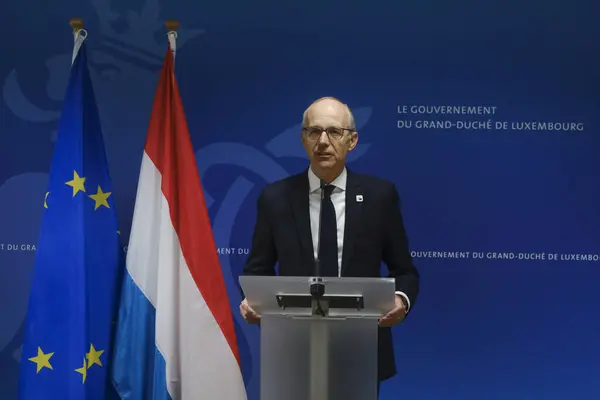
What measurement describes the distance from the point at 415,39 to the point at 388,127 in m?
0.46

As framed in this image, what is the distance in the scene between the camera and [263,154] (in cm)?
346

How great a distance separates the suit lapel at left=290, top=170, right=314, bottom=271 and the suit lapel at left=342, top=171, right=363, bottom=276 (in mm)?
133

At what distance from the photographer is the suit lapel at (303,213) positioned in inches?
102

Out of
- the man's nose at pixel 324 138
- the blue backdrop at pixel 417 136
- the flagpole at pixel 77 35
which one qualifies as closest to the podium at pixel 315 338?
the man's nose at pixel 324 138

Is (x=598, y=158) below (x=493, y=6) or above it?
below

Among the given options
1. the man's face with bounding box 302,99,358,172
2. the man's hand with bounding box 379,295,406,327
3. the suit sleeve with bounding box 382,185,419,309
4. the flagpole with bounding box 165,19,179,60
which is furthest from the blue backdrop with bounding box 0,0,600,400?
the man's hand with bounding box 379,295,406,327

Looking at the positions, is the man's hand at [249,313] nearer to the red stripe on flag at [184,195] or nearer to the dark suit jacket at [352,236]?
the dark suit jacket at [352,236]

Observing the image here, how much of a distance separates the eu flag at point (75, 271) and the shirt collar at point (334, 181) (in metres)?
0.95

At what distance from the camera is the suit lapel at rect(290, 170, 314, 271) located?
2580mm

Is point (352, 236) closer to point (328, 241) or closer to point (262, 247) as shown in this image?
point (328, 241)

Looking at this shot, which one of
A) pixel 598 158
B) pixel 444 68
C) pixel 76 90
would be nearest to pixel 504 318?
pixel 598 158

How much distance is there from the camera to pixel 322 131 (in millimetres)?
2527

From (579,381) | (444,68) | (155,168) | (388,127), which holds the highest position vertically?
(444,68)

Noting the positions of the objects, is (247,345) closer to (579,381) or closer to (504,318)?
(504,318)
